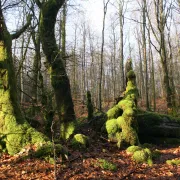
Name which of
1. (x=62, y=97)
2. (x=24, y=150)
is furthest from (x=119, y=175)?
(x=62, y=97)

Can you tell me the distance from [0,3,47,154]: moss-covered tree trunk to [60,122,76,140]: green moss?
131 inches

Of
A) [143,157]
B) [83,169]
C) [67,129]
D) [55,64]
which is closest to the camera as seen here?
[83,169]

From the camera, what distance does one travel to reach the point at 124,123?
10.3 metres

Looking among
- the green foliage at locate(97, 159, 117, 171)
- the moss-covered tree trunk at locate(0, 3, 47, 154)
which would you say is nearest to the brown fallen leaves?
the green foliage at locate(97, 159, 117, 171)

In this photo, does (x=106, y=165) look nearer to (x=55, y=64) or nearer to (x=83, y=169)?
(x=83, y=169)

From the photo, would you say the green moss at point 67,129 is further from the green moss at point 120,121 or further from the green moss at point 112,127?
the green moss at point 120,121

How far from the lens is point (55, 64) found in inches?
453

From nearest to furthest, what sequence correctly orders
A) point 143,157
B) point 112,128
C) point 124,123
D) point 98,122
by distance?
point 143,157
point 124,123
point 112,128
point 98,122

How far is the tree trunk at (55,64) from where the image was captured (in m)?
11.4

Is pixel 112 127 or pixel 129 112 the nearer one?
pixel 129 112

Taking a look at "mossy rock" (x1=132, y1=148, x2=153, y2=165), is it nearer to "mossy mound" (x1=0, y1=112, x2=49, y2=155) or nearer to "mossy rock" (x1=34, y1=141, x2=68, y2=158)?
"mossy rock" (x1=34, y1=141, x2=68, y2=158)

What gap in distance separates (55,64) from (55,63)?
2.0 inches

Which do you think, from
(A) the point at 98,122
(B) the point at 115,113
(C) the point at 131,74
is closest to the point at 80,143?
(B) the point at 115,113

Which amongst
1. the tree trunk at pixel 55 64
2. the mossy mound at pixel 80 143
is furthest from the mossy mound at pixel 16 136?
the tree trunk at pixel 55 64
